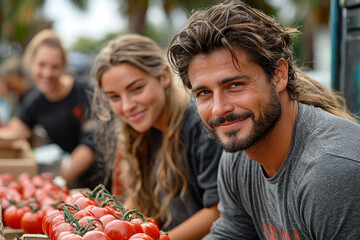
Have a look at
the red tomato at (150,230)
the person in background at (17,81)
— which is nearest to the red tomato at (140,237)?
the red tomato at (150,230)

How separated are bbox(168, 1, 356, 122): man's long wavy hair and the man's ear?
0.02 m

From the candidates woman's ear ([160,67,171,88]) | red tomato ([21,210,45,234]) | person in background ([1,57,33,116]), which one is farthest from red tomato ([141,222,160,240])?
person in background ([1,57,33,116])

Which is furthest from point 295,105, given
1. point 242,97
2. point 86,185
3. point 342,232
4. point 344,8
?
point 86,185

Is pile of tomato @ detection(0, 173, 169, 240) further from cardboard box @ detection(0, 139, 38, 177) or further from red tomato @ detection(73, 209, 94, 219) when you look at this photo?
cardboard box @ detection(0, 139, 38, 177)

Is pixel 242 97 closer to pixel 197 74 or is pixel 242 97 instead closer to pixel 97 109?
pixel 197 74

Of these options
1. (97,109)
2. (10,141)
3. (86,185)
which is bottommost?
(86,185)

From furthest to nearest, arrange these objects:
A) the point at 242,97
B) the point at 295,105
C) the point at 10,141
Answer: the point at 10,141, the point at 295,105, the point at 242,97

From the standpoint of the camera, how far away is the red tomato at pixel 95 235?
162 cm

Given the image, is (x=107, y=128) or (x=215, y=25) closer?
(x=215, y=25)

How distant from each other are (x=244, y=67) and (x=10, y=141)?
3739 mm

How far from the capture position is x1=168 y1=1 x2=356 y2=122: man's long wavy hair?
5.85 feet

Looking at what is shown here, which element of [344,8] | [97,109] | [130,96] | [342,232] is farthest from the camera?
[97,109]

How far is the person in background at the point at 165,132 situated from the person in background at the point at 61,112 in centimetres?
185

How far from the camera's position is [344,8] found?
295 cm
